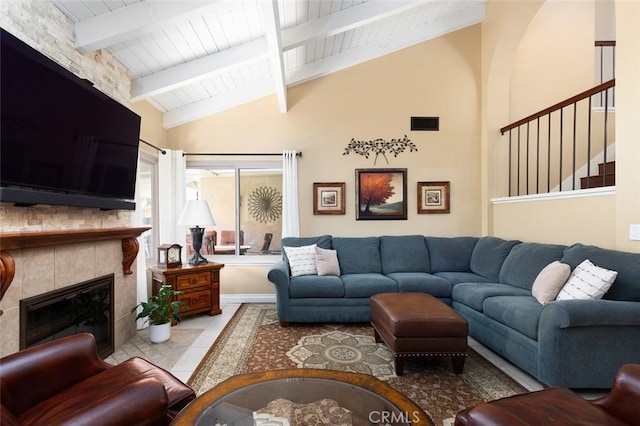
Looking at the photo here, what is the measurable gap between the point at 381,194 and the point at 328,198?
76cm

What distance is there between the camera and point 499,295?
8.85 feet

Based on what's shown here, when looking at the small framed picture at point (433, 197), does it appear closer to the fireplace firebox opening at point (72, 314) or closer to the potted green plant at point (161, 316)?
the potted green plant at point (161, 316)

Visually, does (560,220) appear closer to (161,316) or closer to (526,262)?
(526,262)

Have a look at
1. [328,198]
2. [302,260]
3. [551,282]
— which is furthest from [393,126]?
[551,282]

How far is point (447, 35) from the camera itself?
4258 mm

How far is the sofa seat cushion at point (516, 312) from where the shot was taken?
6.96 ft

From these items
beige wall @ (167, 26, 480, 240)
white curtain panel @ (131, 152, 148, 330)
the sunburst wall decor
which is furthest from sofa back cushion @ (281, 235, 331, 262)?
white curtain panel @ (131, 152, 148, 330)

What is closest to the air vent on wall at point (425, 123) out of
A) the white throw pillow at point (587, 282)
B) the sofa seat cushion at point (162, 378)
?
the white throw pillow at point (587, 282)

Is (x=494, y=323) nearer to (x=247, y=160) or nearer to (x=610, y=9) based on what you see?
(x=247, y=160)

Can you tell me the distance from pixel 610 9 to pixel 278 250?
6.03 m

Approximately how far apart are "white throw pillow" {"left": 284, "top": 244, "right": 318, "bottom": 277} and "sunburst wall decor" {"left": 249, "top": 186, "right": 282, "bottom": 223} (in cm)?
80

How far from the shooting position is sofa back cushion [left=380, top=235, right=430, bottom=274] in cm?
382

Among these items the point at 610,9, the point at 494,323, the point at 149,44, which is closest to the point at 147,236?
the point at 149,44

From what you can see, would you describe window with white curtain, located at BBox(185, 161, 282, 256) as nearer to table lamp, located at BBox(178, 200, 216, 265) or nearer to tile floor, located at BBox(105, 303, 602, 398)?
table lamp, located at BBox(178, 200, 216, 265)
